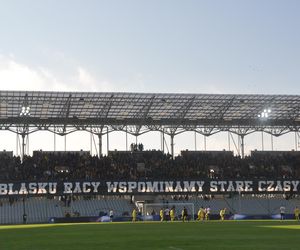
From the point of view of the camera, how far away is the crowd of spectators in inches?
2415

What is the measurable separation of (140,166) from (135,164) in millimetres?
698

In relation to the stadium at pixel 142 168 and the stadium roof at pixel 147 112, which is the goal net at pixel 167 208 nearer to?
the stadium at pixel 142 168

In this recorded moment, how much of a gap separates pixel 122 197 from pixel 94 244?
143 ft

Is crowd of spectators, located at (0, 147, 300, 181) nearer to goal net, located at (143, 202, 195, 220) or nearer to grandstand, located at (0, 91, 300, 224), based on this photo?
grandstand, located at (0, 91, 300, 224)

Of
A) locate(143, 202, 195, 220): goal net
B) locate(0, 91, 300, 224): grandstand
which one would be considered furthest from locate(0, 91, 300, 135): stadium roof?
locate(143, 202, 195, 220): goal net

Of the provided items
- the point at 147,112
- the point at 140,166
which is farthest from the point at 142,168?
the point at 147,112

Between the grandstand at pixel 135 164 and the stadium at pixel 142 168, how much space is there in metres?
0.11

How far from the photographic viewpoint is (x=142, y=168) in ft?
218

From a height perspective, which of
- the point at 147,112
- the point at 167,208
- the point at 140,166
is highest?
the point at 147,112

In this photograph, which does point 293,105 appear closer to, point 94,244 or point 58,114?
point 58,114

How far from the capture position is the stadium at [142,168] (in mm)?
57062

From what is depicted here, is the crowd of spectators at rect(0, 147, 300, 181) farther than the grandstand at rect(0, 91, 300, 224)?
Yes

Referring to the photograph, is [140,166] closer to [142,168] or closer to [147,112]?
[142,168]

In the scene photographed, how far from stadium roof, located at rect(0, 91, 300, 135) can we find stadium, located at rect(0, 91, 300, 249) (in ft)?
0.36
